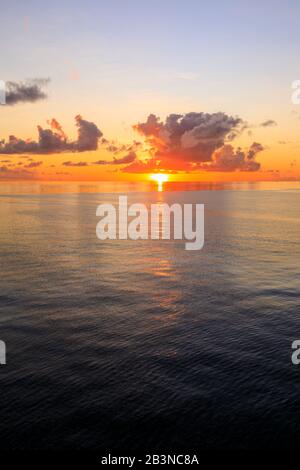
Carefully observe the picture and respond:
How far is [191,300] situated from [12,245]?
63.6 metres

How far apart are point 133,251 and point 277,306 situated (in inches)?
1993

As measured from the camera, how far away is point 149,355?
139 ft

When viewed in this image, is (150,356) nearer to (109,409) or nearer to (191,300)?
(109,409)

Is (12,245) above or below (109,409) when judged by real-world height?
above

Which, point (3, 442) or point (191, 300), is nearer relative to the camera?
point (3, 442)

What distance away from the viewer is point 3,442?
2956 cm

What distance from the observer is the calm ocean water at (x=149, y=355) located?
31.0 metres

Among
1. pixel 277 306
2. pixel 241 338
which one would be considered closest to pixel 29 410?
pixel 241 338

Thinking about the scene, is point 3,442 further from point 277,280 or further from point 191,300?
point 277,280

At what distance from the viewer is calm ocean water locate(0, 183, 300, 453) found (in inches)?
1220

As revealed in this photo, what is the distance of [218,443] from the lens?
98.1 feet

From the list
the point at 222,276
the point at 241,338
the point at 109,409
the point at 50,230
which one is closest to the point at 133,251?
the point at 222,276
